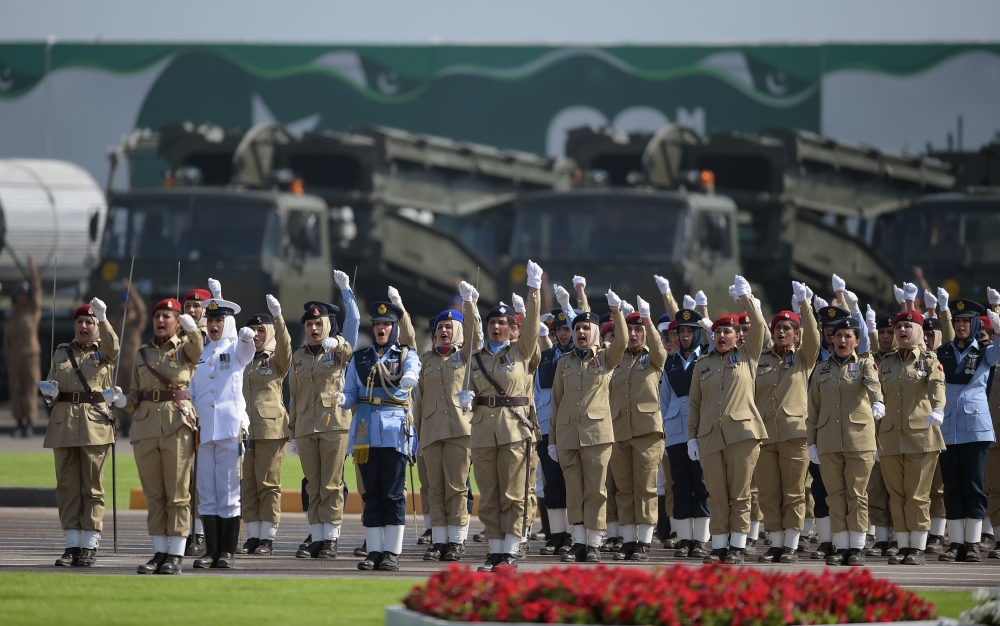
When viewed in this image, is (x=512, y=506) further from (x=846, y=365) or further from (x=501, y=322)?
(x=846, y=365)

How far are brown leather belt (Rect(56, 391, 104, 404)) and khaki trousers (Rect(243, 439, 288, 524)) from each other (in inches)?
55.2

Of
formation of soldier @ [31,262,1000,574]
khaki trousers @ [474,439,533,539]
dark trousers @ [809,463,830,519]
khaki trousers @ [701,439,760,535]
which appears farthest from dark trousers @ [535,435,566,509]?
dark trousers @ [809,463,830,519]

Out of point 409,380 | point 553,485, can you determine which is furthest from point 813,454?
point 409,380

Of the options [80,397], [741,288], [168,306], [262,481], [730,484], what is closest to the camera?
[168,306]

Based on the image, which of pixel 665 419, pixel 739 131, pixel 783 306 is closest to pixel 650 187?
pixel 783 306

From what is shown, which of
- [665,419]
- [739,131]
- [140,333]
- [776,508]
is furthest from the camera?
[739,131]

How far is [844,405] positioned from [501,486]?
2.82 meters

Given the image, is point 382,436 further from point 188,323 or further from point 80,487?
point 80,487

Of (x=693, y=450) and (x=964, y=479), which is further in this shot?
(x=964, y=479)

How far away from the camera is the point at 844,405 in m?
12.7

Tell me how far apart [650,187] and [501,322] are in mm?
10872

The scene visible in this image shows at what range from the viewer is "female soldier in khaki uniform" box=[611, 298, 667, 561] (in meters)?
13.0

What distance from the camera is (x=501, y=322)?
11961 millimetres

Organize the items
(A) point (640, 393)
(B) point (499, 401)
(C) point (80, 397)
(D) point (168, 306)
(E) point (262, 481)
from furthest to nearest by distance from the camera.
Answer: (A) point (640, 393)
(E) point (262, 481)
(C) point (80, 397)
(B) point (499, 401)
(D) point (168, 306)
